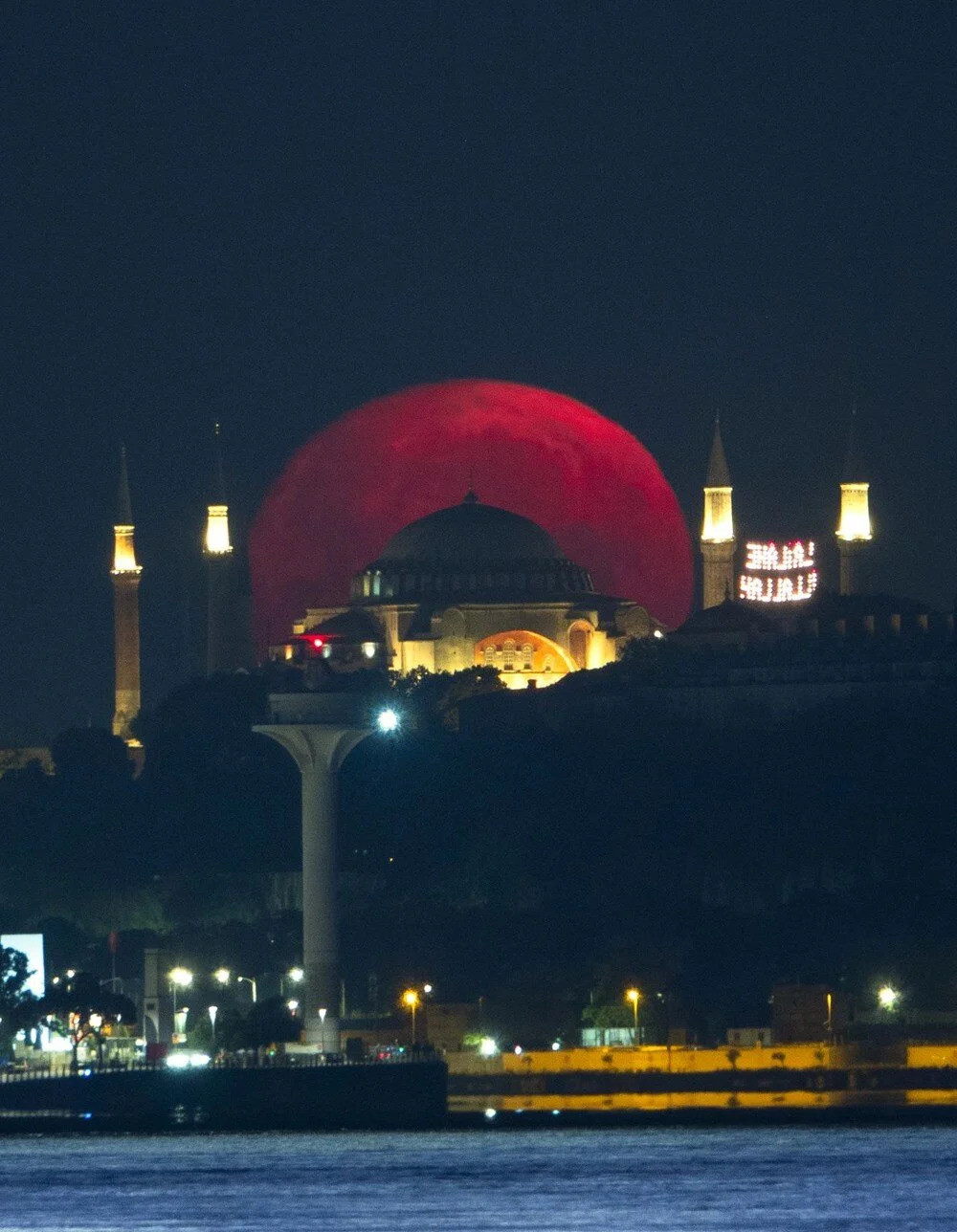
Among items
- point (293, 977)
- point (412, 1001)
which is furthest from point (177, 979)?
point (412, 1001)

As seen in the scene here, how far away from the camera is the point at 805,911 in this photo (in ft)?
599

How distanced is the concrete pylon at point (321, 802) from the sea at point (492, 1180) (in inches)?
631

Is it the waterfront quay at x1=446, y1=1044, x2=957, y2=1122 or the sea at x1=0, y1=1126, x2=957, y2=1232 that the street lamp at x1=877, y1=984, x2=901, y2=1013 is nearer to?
the waterfront quay at x1=446, y1=1044, x2=957, y2=1122

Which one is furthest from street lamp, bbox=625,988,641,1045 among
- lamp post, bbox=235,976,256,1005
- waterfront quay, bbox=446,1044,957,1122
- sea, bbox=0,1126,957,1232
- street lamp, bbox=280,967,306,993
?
sea, bbox=0,1126,957,1232

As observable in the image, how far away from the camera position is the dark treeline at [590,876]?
176m

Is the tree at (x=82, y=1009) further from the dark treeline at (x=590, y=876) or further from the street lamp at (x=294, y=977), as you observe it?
the dark treeline at (x=590, y=876)

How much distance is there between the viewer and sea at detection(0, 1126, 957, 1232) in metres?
136

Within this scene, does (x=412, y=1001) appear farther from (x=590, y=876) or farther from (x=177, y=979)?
(x=590, y=876)

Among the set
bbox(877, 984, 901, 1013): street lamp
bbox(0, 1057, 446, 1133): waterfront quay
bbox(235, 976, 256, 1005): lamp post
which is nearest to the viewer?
bbox(0, 1057, 446, 1133): waterfront quay

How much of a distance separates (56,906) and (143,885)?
7.50ft

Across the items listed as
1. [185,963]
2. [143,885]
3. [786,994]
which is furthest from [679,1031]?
[143,885]

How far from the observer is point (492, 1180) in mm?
142000

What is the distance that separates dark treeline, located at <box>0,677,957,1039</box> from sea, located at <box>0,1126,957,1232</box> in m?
19.5

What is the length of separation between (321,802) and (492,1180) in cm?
2946
